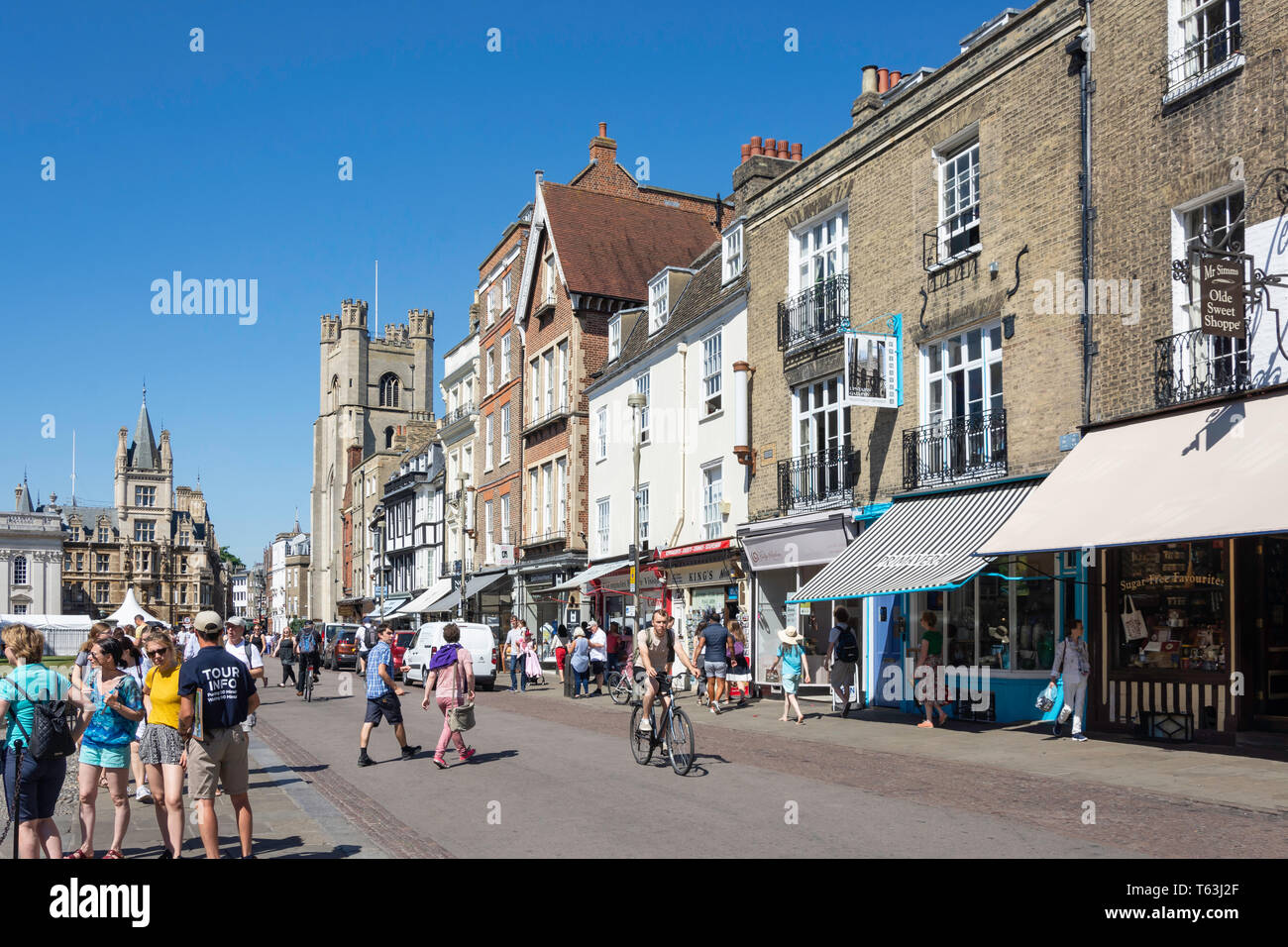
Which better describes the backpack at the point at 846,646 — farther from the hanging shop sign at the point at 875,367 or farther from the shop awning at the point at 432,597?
the shop awning at the point at 432,597

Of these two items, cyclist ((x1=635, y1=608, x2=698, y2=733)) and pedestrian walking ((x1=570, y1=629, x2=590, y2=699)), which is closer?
cyclist ((x1=635, y1=608, x2=698, y2=733))

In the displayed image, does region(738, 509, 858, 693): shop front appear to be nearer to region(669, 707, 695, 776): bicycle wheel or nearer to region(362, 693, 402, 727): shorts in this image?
region(669, 707, 695, 776): bicycle wheel

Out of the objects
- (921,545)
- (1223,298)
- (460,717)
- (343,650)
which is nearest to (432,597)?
(343,650)

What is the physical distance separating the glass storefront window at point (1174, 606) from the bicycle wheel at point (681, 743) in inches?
255

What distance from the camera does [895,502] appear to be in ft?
66.4

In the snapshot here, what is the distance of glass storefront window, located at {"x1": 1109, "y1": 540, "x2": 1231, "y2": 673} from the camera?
14.4 meters

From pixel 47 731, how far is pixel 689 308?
2502cm

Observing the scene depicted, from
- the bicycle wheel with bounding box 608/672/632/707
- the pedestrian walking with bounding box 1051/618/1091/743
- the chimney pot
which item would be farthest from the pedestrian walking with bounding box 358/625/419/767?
the chimney pot

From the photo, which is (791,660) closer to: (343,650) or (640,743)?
(640,743)

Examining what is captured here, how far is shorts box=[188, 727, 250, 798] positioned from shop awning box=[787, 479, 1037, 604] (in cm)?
960
